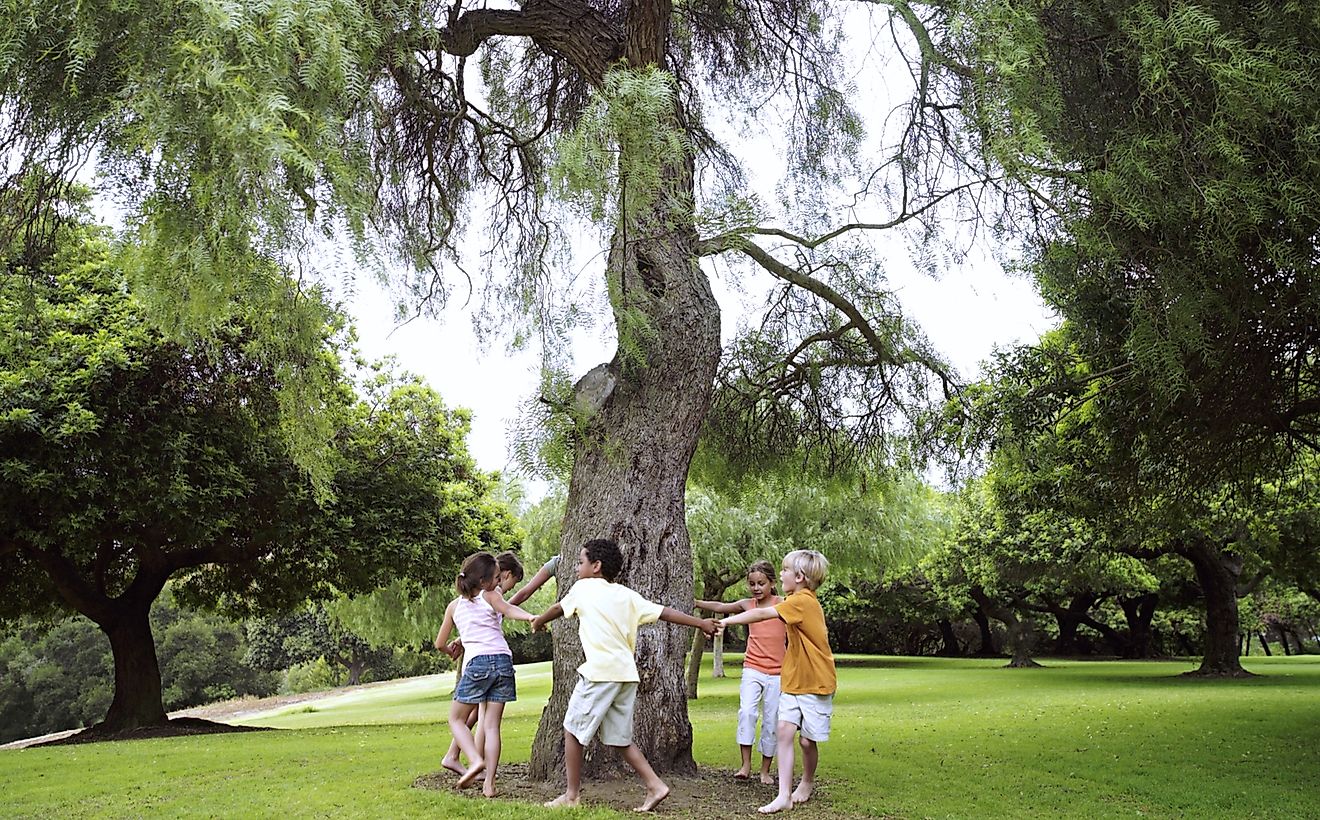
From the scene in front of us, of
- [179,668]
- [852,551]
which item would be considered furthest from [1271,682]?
[179,668]

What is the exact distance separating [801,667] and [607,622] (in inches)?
52.4

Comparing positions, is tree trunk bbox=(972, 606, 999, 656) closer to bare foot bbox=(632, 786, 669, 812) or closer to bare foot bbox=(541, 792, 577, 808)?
bare foot bbox=(632, 786, 669, 812)

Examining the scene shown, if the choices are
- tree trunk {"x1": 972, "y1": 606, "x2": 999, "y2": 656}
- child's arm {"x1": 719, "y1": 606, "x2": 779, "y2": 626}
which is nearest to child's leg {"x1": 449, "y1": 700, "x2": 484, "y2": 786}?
child's arm {"x1": 719, "y1": 606, "x2": 779, "y2": 626}

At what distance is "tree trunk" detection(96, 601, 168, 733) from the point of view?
636 inches

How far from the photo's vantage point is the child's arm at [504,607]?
20.0ft

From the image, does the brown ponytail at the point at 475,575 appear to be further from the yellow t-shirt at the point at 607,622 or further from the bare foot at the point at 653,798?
the bare foot at the point at 653,798

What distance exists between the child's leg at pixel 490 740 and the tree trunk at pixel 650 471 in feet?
1.69

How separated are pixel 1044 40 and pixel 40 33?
4543 millimetres

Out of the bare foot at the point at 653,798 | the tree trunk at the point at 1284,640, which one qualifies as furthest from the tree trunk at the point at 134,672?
the tree trunk at the point at 1284,640

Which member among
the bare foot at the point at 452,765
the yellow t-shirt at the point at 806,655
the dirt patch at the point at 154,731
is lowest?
the dirt patch at the point at 154,731

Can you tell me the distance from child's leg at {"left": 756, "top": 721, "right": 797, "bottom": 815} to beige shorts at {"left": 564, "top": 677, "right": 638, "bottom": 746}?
3.36 feet

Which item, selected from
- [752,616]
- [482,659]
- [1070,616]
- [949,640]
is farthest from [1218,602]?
[482,659]

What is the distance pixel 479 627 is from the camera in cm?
642

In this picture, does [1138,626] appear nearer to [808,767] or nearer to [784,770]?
[808,767]
